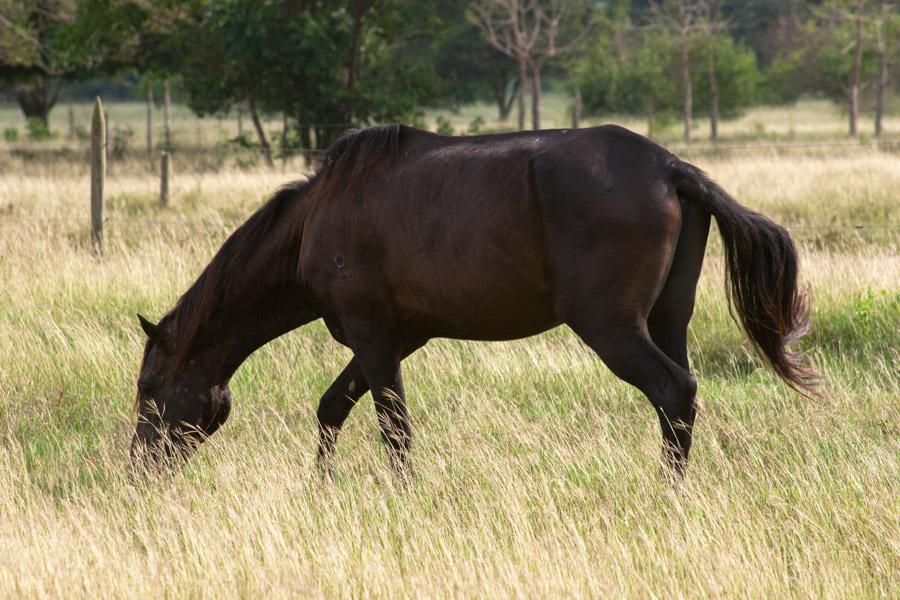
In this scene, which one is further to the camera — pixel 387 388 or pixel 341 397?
pixel 341 397

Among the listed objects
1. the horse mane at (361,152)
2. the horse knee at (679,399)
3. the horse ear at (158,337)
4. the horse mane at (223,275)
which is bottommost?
the horse knee at (679,399)

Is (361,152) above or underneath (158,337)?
above

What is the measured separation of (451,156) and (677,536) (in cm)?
177

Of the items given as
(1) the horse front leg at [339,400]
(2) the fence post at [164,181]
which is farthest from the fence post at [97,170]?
(1) the horse front leg at [339,400]

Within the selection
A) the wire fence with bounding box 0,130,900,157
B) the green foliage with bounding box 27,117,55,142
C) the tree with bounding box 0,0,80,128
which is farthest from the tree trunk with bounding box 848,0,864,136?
the green foliage with bounding box 27,117,55,142

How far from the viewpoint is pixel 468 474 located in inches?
166

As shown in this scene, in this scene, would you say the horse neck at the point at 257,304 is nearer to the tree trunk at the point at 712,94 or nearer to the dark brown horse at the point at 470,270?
the dark brown horse at the point at 470,270

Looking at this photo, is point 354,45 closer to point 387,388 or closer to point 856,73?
point 387,388

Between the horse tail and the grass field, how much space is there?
40cm

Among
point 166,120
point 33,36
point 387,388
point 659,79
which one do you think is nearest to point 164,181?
point 387,388

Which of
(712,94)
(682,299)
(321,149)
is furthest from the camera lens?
(712,94)

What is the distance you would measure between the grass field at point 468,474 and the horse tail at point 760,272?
403mm

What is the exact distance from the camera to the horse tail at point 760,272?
4.06 metres

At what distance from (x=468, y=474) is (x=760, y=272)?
4.76 ft
